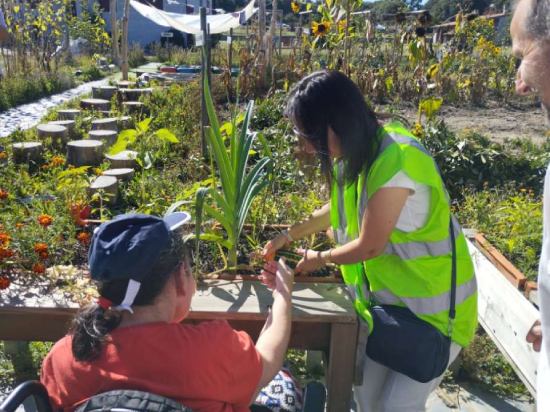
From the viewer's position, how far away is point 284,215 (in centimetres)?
303

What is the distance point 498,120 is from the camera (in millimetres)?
9102

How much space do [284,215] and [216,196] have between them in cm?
87

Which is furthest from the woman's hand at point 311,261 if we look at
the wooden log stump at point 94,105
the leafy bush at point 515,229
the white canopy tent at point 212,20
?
the wooden log stump at point 94,105

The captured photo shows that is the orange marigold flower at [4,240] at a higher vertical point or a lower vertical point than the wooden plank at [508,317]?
higher

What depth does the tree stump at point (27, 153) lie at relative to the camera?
5.30 m

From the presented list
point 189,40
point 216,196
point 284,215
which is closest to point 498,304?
point 284,215

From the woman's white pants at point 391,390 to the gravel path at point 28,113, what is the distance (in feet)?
20.7

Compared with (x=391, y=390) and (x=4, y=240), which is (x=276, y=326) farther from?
(x=4, y=240)

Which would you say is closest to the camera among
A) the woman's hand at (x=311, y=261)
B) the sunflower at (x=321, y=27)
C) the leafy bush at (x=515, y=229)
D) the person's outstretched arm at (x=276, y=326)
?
the person's outstretched arm at (x=276, y=326)

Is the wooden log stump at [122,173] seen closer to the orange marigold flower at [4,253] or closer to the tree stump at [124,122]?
the orange marigold flower at [4,253]

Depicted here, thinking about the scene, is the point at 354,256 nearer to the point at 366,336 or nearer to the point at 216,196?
the point at 366,336

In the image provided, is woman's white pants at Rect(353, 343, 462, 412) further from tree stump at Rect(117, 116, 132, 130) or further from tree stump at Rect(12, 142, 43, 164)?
tree stump at Rect(117, 116, 132, 130)

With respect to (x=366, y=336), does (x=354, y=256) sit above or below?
above

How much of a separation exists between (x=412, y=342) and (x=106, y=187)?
2810mm
